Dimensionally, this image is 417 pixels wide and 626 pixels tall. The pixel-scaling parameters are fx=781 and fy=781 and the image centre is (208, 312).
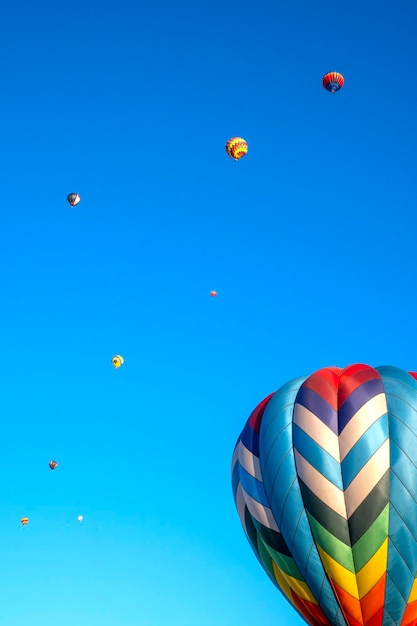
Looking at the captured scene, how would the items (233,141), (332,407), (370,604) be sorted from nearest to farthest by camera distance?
(370,604), (332,407), (233,141)

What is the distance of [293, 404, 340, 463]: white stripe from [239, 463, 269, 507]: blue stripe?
1.41 m

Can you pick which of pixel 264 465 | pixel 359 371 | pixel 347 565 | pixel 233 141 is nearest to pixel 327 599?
pixel 347 565

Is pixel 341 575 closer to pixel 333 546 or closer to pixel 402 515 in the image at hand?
pixel 333 546

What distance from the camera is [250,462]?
15.0 m

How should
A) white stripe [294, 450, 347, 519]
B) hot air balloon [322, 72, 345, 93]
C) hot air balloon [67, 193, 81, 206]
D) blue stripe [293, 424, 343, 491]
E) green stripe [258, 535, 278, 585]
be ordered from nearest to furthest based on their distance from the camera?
white stripe [294, 450, 347, 519] < blue stripe [293, 424, 343, 491] < green stripe [258, 535, 278, 585] < hot air balloon [322, 72, 345, 93] < hot air balloon [67, 193, 81, 206]

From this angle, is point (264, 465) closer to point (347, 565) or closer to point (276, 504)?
point (276, 504)

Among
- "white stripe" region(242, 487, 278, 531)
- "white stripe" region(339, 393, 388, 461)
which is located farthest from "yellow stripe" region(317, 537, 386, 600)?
"white stripe" region(339, 393, 388, 461)

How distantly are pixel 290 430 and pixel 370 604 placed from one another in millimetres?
3250

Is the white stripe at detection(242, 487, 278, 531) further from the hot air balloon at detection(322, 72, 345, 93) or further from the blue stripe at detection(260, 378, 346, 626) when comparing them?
the hot air balloon at detection(322, 72, 345, 93)

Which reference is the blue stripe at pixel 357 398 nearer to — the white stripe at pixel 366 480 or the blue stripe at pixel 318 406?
the blue stripe at pixel 318 406

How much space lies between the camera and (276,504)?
45.9 ft

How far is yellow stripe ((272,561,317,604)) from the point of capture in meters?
13.7

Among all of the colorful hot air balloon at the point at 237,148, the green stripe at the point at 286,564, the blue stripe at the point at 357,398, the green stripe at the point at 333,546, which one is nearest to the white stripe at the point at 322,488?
the green stripe at the point at 333,546

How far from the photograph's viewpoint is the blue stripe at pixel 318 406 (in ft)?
46.5
